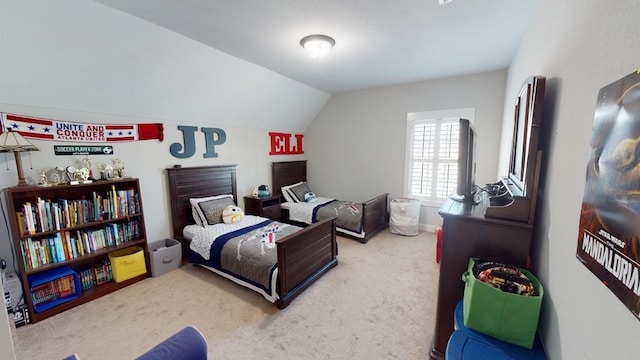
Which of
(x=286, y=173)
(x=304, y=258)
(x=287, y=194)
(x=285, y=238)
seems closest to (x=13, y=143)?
(x=285, y=238)

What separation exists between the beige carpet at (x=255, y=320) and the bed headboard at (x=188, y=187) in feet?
2.43

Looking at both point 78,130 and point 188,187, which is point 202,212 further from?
point 78,130

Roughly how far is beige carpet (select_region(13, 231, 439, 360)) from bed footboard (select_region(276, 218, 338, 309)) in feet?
0.36

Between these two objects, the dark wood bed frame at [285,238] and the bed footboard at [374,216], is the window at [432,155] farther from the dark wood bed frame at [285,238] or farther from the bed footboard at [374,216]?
the dark wood bed frame at [285,238]

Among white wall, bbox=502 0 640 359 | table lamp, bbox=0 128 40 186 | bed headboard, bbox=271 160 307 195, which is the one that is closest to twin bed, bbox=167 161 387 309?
bed headboard, bbox=271 160 307 195

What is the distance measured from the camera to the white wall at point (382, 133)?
3562mm

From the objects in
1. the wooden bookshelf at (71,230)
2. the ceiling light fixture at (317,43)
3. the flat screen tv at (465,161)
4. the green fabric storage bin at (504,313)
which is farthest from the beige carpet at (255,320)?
the ceiling light fixture at (317,43)

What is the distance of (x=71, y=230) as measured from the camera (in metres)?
2.43

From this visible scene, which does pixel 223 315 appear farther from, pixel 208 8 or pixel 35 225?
pixel 208 8

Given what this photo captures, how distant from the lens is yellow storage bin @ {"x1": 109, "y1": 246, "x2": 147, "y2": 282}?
2586 mm

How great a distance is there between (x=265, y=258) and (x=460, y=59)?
10.9ft

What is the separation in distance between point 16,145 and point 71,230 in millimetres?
915

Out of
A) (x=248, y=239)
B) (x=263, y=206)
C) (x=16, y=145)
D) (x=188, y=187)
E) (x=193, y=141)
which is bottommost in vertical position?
(x=248, y=239)

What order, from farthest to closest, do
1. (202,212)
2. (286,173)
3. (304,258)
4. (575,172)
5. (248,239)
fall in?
(286,173)
(202,212)
(248,239)
(304,258)
(575,172)
